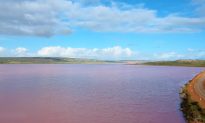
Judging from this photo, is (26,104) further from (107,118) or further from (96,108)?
(107,118)

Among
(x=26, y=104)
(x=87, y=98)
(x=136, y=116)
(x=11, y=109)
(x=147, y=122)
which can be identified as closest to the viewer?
(x=147, y=122)

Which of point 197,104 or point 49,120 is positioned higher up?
point 197,104

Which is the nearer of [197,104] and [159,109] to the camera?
[197,104]

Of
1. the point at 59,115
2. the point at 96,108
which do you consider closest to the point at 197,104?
the point at 96,108

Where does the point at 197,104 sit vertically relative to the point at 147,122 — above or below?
above

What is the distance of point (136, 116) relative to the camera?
40.9 metres

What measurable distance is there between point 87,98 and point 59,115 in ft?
50.4

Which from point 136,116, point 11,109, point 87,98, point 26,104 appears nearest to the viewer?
point 136,116

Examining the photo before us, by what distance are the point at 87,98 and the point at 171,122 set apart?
21672 mm

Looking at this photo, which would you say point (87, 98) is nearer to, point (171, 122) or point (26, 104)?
point (26, 104)

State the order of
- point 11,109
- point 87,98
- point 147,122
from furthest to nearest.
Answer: point 87,98 < point 11,109 < point 147,122

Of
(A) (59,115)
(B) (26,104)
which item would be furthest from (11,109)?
(A) (59,115)

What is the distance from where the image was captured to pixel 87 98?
186 feet

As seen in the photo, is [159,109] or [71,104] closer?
[159,109]
